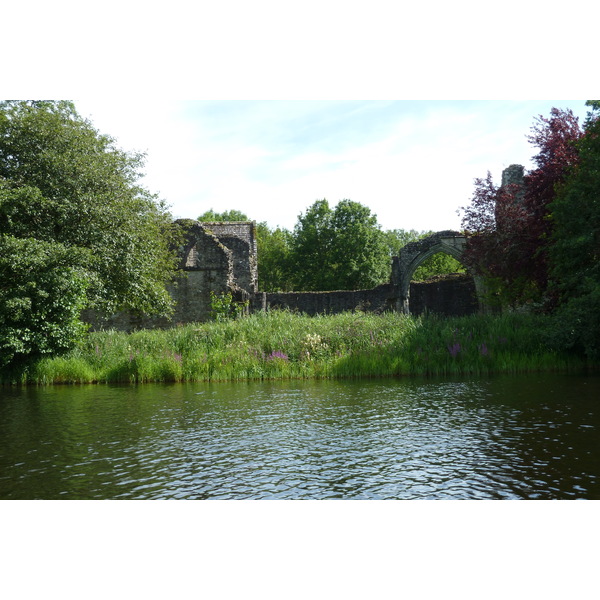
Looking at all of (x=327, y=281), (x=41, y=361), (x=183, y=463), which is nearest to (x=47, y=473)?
(x=183, y=463)

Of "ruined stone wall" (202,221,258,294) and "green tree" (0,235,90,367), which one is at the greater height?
"ruined stone wall" (202,221,258,294)

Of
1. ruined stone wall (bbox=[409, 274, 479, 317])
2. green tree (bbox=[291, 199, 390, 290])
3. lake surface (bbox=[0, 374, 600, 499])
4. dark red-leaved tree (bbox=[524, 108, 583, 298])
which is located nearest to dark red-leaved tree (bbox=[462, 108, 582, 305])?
dark red-leaved tree (bbox=[524, 108, 583, 298])

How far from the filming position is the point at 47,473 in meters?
6.18

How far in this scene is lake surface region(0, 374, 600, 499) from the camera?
18.1 ft

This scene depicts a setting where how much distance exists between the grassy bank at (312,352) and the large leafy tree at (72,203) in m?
1.79

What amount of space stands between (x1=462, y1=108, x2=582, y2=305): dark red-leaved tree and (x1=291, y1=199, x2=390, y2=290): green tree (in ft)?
80.2

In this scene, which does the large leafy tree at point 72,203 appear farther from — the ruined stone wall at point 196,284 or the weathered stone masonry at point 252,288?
the ruined stone wall at point 196,284

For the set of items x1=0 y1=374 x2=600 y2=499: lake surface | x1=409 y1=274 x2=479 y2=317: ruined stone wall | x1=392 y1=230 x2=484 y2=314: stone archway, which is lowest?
x1=0 y1=374 x2=600 y2=499: lake surface

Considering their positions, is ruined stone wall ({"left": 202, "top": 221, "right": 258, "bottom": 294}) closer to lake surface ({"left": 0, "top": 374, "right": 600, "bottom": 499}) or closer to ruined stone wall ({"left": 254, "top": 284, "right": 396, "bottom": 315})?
ruined stone wall ({"left": 254, "top": 284, "right": 396, "bottom": 315})

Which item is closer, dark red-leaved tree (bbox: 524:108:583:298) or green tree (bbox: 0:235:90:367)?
green tree (bbox: 0:235:90:367)

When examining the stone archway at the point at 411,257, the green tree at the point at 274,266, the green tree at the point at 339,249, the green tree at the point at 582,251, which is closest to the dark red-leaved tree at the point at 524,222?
the green tree at the point at 582,251

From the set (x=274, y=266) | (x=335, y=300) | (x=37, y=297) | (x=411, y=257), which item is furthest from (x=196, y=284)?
(x=274, y=266)

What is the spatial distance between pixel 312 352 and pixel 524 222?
28.0 feet

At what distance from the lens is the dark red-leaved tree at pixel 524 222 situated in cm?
1902
